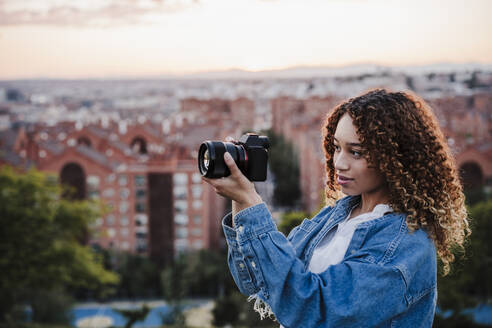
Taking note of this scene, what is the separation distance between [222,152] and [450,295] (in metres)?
8.16

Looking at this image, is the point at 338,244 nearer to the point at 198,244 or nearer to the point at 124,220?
the point at 198,244

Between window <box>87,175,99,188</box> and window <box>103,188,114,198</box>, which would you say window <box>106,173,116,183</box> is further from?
window <box>87,175,99,188</box>

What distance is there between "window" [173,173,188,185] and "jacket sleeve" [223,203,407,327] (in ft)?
54.9

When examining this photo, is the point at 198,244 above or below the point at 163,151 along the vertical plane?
below

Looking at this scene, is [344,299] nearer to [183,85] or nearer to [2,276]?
[2,276]

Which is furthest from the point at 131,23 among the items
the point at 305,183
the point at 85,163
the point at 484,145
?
the point at 484,145

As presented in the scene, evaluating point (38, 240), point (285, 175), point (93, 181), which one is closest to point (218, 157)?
point (38, 240)

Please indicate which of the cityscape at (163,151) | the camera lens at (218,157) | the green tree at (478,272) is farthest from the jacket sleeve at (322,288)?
the cityscape at (163,151)

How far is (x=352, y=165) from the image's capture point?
96cm

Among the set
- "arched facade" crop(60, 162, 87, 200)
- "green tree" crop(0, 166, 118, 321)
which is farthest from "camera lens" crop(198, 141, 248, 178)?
"arched facade" crop(60, 162, 87, 200)

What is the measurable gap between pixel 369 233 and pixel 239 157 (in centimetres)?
24

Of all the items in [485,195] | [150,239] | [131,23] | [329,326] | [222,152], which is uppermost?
[131,23]

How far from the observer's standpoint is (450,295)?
8.25 meters

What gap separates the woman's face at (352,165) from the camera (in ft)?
3.15
